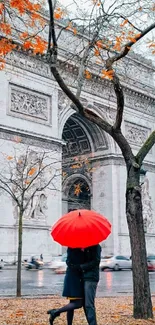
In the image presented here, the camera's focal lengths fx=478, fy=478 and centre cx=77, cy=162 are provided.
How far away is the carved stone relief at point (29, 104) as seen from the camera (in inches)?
1089

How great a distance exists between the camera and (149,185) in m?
37.1

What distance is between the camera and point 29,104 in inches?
1126

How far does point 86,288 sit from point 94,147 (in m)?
30.0

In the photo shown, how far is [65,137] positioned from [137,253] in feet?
97.4

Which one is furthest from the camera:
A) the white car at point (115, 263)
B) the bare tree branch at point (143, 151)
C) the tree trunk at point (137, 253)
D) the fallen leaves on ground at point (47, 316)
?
the white car at point (115, 263)

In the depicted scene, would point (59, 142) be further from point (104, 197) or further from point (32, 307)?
point (32, 307)

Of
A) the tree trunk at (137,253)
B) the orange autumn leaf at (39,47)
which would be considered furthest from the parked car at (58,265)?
the tree trunk at (137,253)

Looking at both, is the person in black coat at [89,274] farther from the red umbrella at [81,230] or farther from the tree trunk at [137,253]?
the tree trunk at [137,253]

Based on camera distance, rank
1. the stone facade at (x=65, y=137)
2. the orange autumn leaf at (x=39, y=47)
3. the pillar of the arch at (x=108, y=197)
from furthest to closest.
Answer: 1. the pillar of the arch at (x=108, y=197)
2. the stone facade at (x=65, y=137)
3. the orange autumn leaf at (x=39, y=47)

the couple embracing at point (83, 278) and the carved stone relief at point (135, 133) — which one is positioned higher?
the carved stone relief at point (135, 133)

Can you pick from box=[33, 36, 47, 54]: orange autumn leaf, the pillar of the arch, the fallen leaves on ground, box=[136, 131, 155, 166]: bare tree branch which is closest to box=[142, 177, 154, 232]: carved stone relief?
the pillar of the arch

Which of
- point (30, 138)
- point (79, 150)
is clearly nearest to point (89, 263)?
point (30, 138)

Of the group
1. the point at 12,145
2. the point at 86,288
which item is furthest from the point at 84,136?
the point at 86,288

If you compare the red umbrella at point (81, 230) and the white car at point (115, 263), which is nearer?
the red umbrella at point (81, 230)
